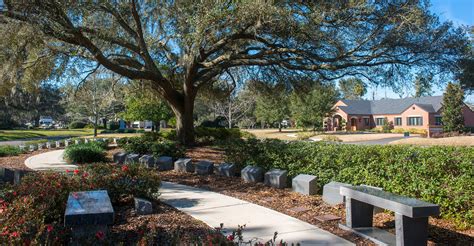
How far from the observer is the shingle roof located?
180ft

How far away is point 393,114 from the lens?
5784cm

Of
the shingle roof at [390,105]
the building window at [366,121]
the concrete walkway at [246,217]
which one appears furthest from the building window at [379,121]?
the concrete walkway at [246,217]

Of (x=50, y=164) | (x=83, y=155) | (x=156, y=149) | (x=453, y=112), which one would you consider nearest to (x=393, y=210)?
(x=156, y=149)

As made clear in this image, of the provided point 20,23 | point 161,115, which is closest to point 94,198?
point 20,23

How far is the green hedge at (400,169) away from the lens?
6.08m

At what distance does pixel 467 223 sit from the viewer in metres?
5.87

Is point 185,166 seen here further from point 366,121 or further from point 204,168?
point 366,121

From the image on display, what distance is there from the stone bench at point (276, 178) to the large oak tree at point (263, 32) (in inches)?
163

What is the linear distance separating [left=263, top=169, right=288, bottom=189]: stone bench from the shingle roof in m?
50.6

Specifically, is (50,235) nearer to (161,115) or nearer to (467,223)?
(467,223)

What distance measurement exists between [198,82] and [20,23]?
335 inches

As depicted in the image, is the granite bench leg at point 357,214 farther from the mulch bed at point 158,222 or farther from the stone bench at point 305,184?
the stone bench at point 305,184

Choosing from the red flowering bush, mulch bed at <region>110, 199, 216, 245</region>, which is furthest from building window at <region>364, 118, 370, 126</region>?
mulch bed at <region>110, 199, 216, 245</region>

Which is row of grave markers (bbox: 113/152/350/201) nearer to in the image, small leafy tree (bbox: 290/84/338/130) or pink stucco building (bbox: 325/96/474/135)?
small leafy tree (bbox: 290/84/338/130)
